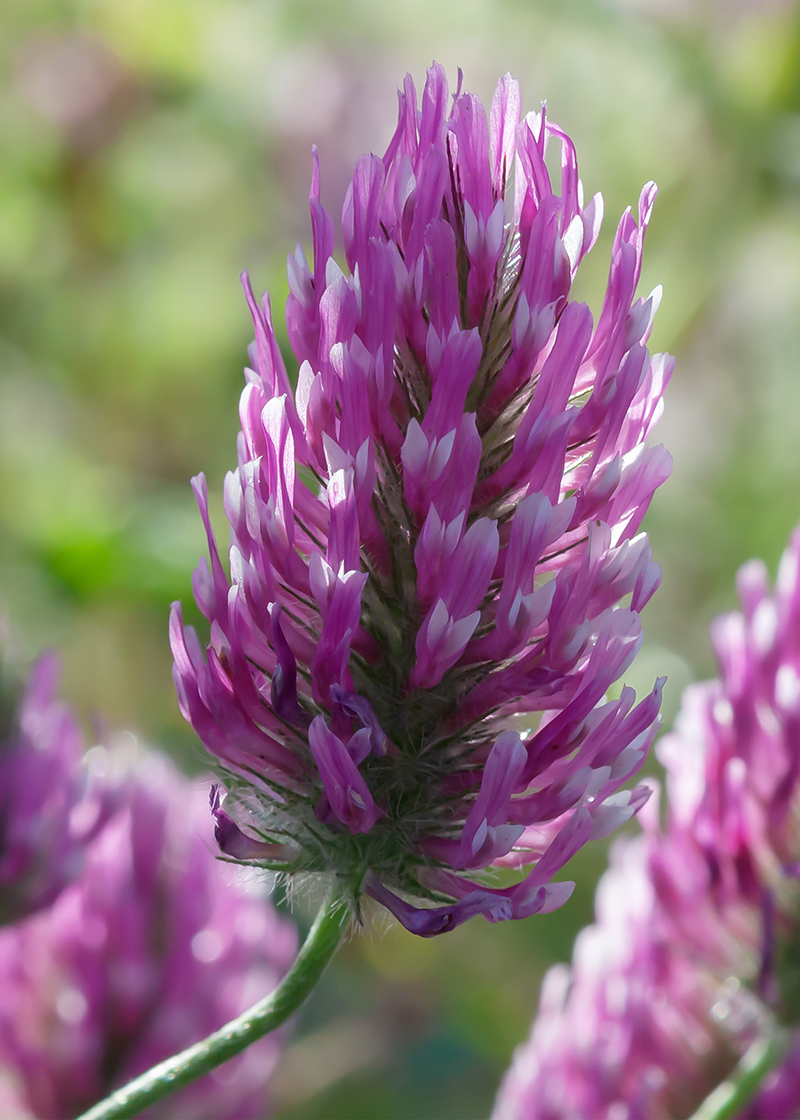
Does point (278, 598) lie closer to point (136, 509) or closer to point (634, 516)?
point (634, 516)

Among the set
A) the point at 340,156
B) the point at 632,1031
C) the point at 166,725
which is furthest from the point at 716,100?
the point at 632,1031

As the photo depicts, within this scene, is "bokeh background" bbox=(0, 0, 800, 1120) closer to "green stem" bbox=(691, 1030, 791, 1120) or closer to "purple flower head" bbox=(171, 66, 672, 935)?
"green stem" bbox=(691, 1030, 791, 1120)

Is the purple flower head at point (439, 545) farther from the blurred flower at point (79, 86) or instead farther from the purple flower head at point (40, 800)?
the blurred flower at point (79, 86)

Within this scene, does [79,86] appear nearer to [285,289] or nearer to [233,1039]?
[285,289]

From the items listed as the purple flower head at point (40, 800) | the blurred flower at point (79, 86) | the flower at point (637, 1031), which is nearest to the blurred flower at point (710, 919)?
the flower at point (637, 1031)

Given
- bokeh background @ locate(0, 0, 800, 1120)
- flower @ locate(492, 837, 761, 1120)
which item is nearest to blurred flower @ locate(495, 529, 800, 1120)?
flower @ locate(492, 837, 761, 1120)

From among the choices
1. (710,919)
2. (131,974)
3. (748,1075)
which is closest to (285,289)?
(131,974)
